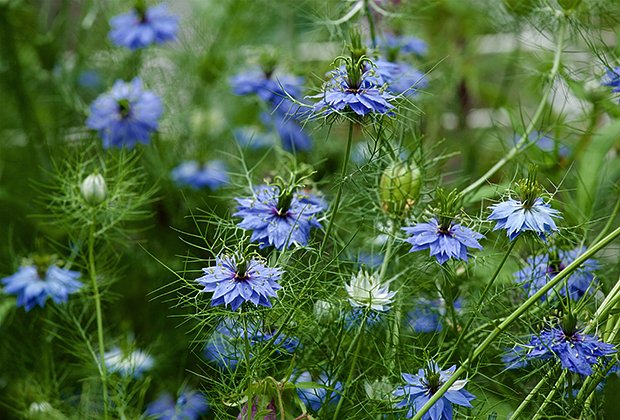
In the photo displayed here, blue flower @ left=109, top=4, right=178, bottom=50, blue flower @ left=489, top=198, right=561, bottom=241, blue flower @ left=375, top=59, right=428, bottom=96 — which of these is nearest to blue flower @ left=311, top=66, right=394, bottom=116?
blue flower @ left=375, top=59, right=428, bottom=96

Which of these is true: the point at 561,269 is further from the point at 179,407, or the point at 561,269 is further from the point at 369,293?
the point at 179,407

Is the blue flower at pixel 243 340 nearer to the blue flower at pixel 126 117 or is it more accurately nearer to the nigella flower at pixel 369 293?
the nigella flower at pixel 369 293

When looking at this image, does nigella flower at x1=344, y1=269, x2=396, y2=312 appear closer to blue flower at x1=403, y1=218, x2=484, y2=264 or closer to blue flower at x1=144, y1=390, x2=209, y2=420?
blue flower at x1=403, y1=218, x2=484, y2=264

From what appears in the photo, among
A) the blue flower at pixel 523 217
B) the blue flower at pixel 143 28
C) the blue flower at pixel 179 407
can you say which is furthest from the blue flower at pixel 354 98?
the blue flower at pixel 143 28

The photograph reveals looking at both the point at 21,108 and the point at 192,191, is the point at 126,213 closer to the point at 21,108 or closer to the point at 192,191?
the point at 192,191

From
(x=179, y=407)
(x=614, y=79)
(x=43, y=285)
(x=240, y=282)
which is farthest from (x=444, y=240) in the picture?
(x=43, y=285)

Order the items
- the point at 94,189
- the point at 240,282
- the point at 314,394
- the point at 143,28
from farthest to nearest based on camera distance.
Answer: the point at 143,28 → the point at 94,189 → the point at 314,394 → the point at 240,282

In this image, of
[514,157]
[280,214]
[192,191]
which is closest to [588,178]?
[514,157]
